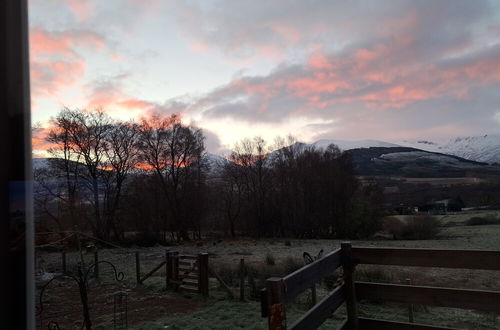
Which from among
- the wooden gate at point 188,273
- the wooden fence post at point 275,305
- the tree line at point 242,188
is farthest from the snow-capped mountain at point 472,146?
the wooden fence post at point 275,305

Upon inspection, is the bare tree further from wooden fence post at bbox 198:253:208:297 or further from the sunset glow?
the sunset glow

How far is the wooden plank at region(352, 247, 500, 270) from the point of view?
8.41 feet

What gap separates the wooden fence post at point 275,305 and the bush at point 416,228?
24.8 metres

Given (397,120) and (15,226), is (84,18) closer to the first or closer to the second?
(15,226)

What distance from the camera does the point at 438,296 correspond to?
266 centimetres

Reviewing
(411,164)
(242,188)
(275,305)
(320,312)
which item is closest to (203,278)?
(320,312)

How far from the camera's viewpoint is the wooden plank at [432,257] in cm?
256

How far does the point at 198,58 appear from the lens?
2.89m

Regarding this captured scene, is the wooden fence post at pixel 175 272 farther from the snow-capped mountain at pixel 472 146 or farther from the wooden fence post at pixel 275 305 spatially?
the snow-capped mountain at pixel 472 146

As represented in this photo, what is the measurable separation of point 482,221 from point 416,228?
23.6 feet

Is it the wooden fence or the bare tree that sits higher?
the bare tree

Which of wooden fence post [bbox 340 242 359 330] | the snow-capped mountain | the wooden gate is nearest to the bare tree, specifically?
the wooden gate

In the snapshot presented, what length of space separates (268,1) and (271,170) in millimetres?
33338

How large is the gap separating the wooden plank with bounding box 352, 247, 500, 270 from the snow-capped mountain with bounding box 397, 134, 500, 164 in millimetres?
103364
